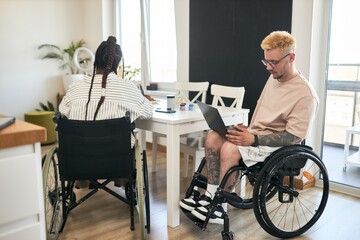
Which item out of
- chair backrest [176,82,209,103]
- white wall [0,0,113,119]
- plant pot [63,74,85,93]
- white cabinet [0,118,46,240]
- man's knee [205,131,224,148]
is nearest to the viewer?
white cabinet [0,118,46,240]

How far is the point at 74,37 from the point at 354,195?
4359 mm

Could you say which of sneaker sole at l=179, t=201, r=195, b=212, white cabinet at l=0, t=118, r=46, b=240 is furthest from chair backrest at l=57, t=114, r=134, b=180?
white cabinet at l=0, t=118, r=46, b=240

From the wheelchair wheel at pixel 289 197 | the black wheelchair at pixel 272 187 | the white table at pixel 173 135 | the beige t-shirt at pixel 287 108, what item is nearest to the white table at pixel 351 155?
the wheelchair wheel at pixel 289 197

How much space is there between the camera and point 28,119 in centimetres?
441

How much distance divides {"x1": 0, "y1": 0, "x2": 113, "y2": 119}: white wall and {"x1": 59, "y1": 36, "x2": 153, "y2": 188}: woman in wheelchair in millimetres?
3089

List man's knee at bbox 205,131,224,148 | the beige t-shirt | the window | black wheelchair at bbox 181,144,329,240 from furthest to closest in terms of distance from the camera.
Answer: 1. the window
2. man's knee at bbox 205,131,224,148
3. the beige t-shirt
4. black wheelchair at bbox 181,144,329,240

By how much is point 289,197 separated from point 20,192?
1.60 metres

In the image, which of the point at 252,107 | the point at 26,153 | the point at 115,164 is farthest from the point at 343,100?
the point at 26,153

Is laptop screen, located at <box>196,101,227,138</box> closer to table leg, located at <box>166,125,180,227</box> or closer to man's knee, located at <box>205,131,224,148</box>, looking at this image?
man's knee, located at <box>205,131,224,148</box>

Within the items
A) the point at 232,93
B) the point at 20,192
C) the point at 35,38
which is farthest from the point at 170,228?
the point at 35,38

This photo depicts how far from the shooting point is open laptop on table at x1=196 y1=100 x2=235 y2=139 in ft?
6.50

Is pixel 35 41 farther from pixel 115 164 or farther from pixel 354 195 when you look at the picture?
pixel 354 195

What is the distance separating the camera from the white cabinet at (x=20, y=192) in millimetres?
879

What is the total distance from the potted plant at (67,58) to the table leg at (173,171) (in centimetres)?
323
